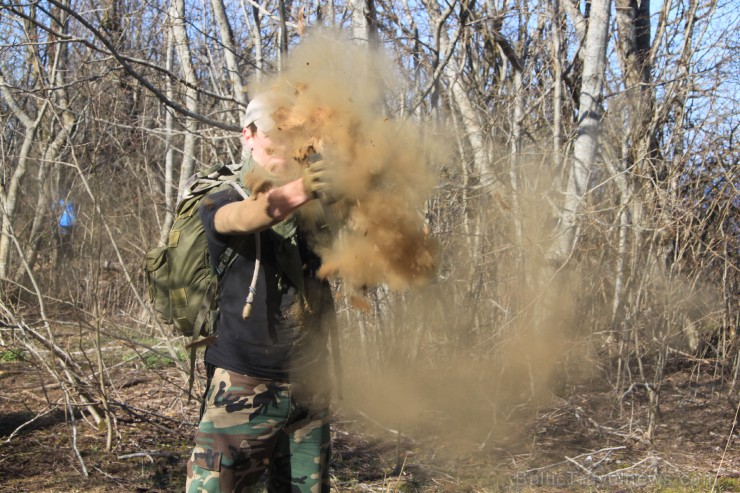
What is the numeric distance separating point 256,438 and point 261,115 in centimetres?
102

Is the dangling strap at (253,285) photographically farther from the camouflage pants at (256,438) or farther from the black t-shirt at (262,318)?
the camouflage pants at (256,438)

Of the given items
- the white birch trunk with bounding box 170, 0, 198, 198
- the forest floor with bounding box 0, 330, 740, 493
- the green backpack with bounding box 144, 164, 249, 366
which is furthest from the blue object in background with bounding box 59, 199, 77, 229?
the green backpack with bounding box 144, 164, 249, 366

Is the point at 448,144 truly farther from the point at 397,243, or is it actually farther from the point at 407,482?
the point at 397,243

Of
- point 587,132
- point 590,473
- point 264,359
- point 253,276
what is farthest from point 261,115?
point 587,132

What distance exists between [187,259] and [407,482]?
7.41 ft

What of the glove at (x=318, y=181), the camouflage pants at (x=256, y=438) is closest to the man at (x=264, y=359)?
the camouflage pants at (x=256, y=438)

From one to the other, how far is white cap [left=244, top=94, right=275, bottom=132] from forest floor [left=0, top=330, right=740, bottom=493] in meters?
2.27

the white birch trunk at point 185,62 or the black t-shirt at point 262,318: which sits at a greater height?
the white birch trunk at point 185,62

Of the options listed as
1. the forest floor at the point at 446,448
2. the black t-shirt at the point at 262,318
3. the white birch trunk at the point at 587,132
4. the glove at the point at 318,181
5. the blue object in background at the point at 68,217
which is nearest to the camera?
the glove at the point at 318,181

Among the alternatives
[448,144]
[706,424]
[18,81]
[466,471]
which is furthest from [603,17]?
[18,81]

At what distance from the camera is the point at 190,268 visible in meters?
2.27

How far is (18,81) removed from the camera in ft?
28.9

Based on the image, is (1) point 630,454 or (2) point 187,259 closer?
(2) point 187,259

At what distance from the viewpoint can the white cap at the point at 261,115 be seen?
2129 millimetres
